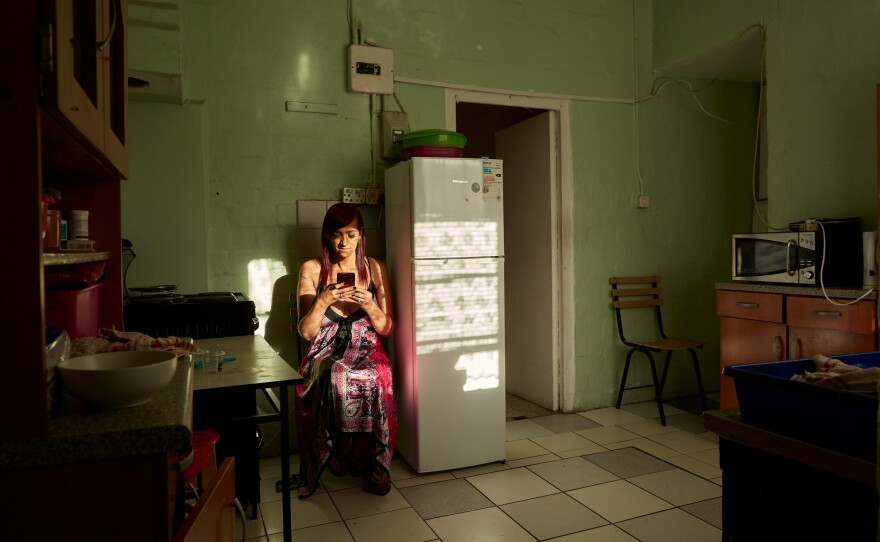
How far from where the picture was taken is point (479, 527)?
2.50 metres

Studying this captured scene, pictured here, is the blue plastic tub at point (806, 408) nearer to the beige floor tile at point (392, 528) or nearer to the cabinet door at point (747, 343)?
→ the beige floor tile at point (392, 528)

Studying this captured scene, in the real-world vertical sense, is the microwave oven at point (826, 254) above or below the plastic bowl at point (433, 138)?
below

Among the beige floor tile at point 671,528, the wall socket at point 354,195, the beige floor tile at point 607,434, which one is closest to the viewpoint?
the beige floor tile at point 671,528

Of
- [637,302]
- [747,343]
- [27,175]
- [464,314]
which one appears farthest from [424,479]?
[27,175]

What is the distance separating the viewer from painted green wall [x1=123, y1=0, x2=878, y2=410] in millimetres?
3152

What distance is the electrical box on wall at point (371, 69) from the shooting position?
3438mm

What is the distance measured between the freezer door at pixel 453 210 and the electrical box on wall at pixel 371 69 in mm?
722

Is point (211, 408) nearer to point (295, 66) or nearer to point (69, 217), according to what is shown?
point (69, 217)

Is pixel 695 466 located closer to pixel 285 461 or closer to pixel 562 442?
pixel 562 442

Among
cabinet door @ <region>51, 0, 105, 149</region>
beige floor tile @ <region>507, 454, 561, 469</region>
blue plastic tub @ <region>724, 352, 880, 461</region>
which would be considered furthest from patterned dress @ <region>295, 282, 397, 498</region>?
blue plastic tub @ <region>724, 352, 880, 461</region>

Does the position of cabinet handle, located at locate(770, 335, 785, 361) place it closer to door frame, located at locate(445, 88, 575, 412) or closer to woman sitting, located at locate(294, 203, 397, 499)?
door frame, located at locate(445, 88, 575, 412)

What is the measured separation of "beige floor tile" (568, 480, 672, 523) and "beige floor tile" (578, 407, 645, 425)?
1.00m

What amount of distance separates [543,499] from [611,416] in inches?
56.6

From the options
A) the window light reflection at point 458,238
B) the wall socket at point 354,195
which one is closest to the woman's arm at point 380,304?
the window light reflection at point 458,238
